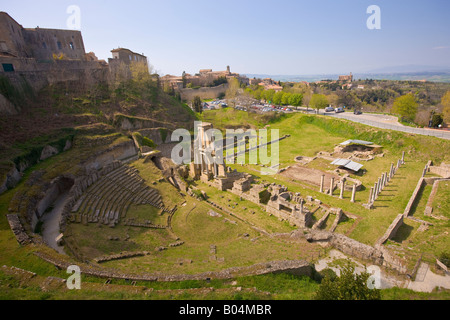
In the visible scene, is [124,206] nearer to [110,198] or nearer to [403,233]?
[110,198]

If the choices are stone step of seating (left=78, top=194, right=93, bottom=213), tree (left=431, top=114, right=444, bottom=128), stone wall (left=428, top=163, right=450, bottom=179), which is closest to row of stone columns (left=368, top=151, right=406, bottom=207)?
stone wall (left=428, top=163, right=450, bottom=179)

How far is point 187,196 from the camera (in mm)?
23812

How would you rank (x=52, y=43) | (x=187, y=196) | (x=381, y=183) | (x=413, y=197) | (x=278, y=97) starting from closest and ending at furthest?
1. (x=413, y=197)
2. (x=381, y=183)
3. (x=187, y=196)
4. (x=52, y=43)
5. (x=278, y=97)

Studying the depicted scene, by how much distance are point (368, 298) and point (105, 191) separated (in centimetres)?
1938

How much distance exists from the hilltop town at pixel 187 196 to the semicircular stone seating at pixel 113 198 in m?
0.13

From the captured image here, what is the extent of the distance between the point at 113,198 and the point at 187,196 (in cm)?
710

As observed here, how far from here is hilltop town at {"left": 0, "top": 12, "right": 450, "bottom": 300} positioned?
1098 cm

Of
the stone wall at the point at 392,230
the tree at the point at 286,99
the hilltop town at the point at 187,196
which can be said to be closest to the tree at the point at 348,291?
the hilltop town at the point at 187,196

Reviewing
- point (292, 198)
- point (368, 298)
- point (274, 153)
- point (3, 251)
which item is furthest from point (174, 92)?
point (368, 298)

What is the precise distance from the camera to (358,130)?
39781 mm

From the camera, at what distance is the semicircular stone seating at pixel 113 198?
16703 mm

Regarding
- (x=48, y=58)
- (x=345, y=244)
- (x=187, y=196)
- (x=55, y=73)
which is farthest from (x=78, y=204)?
(x=48, y=58)

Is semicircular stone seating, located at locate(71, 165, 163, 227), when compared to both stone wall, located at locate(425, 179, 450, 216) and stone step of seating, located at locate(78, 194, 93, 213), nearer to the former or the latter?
stone step of seating, located at locate(78, 194, 93, 213)

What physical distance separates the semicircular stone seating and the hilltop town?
0.42 feet
